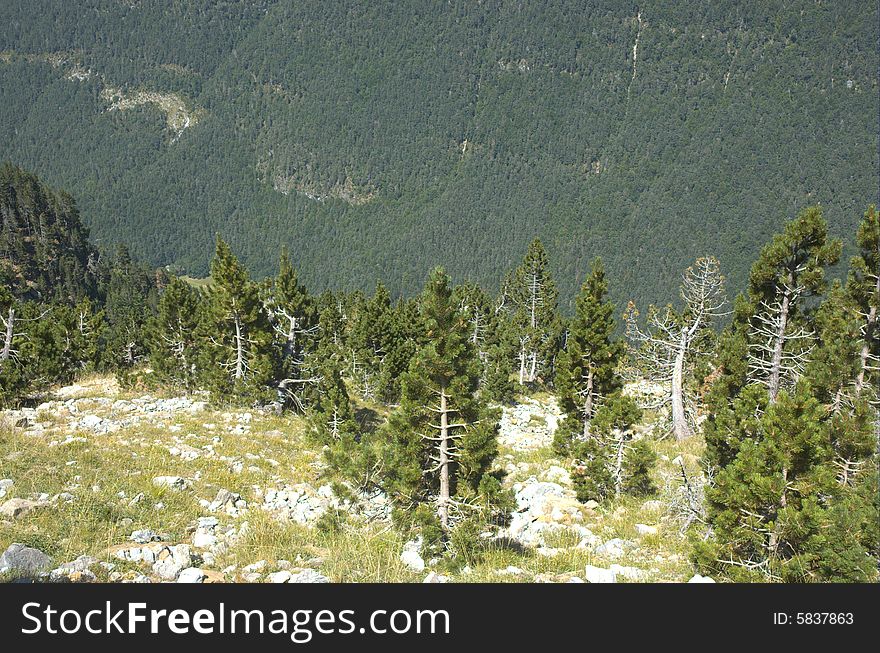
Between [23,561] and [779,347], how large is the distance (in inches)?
827

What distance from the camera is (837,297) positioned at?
1570cm

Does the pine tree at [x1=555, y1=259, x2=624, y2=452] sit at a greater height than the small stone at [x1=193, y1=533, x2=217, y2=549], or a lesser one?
greater

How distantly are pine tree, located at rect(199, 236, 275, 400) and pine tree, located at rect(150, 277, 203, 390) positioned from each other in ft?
12.0

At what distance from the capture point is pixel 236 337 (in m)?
24.1

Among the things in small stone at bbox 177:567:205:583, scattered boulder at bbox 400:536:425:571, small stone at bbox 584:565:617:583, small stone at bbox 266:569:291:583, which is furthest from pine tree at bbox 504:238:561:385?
small stone at bbox 177:567:205:583

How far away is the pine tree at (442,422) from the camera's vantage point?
9977 mm

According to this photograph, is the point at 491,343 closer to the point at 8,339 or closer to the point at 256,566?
the point at 8,339

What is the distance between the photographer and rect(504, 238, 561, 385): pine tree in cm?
4553

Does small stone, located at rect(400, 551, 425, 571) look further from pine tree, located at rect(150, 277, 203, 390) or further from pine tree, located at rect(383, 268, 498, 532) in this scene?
pine tree, located at rect(150, 277, 203, 390)

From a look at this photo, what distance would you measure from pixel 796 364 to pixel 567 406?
7.95 meters

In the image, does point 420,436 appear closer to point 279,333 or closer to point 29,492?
point 29,492

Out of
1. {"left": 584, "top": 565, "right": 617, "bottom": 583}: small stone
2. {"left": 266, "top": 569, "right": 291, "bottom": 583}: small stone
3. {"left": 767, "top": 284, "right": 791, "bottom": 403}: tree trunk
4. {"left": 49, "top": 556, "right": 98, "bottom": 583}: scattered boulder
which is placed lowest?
{"left": 266, "top": 569, "right": 291, "bottom": 583}: small stone

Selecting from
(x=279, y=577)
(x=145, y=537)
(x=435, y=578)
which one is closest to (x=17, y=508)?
(x=145, y=537)

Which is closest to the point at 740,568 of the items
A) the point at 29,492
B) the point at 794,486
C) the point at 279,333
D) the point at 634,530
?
the point at 794,486
